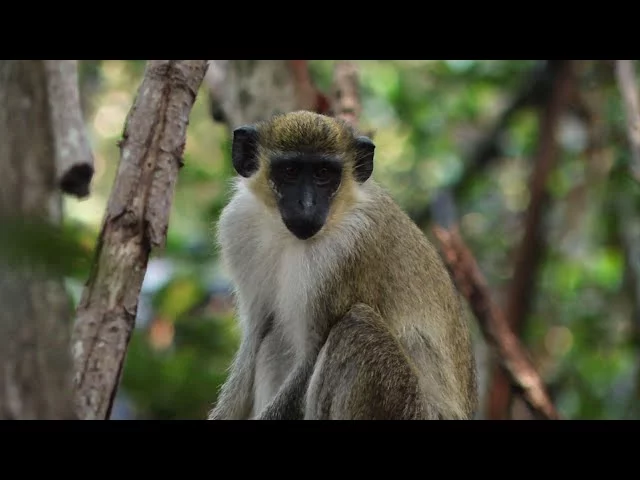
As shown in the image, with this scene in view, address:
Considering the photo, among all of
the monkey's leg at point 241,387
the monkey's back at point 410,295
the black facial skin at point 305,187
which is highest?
the black facial skin at point 305,187

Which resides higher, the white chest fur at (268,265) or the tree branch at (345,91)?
the tree branch at (345,91)

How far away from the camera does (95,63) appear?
11.2 metres

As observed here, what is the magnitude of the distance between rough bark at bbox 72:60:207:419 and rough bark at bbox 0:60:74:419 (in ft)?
5.83

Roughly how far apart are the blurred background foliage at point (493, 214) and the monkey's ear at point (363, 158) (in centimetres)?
397

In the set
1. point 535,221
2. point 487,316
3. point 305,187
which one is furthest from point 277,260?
point 535,221

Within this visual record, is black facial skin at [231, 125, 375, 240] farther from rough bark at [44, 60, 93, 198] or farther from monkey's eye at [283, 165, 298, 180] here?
rough bark at [44, 60, 93, 198]

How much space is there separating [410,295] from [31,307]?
162 inches

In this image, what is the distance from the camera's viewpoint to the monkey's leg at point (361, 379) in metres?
5.11

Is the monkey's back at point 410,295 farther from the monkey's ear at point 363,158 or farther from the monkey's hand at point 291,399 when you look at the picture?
the monkey's hand at point 291,399

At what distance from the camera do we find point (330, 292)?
18.2ft

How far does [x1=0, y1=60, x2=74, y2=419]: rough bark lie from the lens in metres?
1.68

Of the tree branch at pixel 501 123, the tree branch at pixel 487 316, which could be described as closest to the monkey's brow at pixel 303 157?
the tree branch at pixel 487 316
